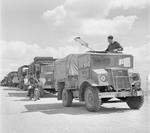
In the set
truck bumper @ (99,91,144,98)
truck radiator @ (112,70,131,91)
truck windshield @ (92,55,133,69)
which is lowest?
truck bumper @ (99,91,144,98)

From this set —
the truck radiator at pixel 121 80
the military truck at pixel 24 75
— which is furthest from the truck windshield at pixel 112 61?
the military truck at pixel 24 75

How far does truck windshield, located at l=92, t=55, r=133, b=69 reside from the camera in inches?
470

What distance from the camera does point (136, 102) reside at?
12078 mm

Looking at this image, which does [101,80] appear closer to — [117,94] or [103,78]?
[103,78]

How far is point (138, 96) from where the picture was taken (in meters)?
12.0

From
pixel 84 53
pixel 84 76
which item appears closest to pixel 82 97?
pixel 84 76

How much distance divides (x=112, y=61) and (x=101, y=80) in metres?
1.56

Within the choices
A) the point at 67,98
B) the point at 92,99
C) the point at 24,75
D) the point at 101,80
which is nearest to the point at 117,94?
the point at 101,80

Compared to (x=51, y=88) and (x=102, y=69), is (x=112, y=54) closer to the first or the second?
(x=102, y=69)

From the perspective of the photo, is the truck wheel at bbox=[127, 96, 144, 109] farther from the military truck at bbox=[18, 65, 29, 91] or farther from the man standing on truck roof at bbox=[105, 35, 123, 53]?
the military truck at bbox=[18, 65, 29, 91]

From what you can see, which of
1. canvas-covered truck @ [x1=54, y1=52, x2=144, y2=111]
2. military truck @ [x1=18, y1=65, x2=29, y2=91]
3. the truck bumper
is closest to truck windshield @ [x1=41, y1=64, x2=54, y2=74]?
military truck @ [x1=18, y1=65, x2=29, y2=91]

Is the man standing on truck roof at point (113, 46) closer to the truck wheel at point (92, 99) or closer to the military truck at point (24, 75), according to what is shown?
the truck wheel at point (92, 99)

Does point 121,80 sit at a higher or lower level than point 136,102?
higher

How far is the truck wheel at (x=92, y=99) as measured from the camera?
10.8 meters
